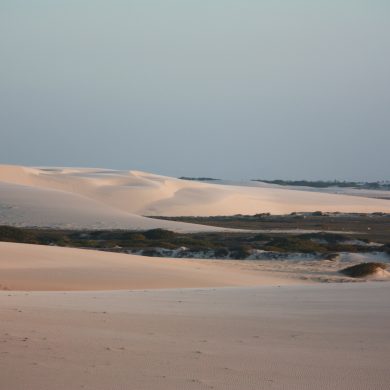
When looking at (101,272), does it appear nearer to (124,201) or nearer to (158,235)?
(158,235)

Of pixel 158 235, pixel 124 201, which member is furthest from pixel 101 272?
pixel 124 201

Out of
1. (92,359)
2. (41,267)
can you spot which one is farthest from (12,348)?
(41,267)

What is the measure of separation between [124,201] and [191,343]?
2260 inches

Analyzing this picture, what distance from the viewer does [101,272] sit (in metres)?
19.6

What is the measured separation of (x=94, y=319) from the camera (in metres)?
10.2

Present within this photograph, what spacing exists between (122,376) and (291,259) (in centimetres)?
2054

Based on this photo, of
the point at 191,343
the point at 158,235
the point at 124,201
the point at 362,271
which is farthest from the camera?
the point at 124,201

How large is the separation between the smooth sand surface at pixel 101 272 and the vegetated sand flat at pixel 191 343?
4.32m

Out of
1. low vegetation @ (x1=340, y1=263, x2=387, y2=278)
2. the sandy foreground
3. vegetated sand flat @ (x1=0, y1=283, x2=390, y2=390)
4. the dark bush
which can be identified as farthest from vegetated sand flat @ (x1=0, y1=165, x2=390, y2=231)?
vegetated sand flat @ (x1=0, y1=283, x2=390, y2=390)

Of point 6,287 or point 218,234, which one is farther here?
point 218,234

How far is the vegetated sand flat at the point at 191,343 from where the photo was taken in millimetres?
6754

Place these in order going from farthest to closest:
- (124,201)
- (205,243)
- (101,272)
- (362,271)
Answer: (124,201) → (205,243) → (362,271) → (101,272)

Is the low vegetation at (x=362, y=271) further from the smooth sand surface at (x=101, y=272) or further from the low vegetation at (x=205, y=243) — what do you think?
the low vegetation at (x=205, y=243)

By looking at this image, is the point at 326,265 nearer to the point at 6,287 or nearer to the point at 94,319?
the point at 6,287
